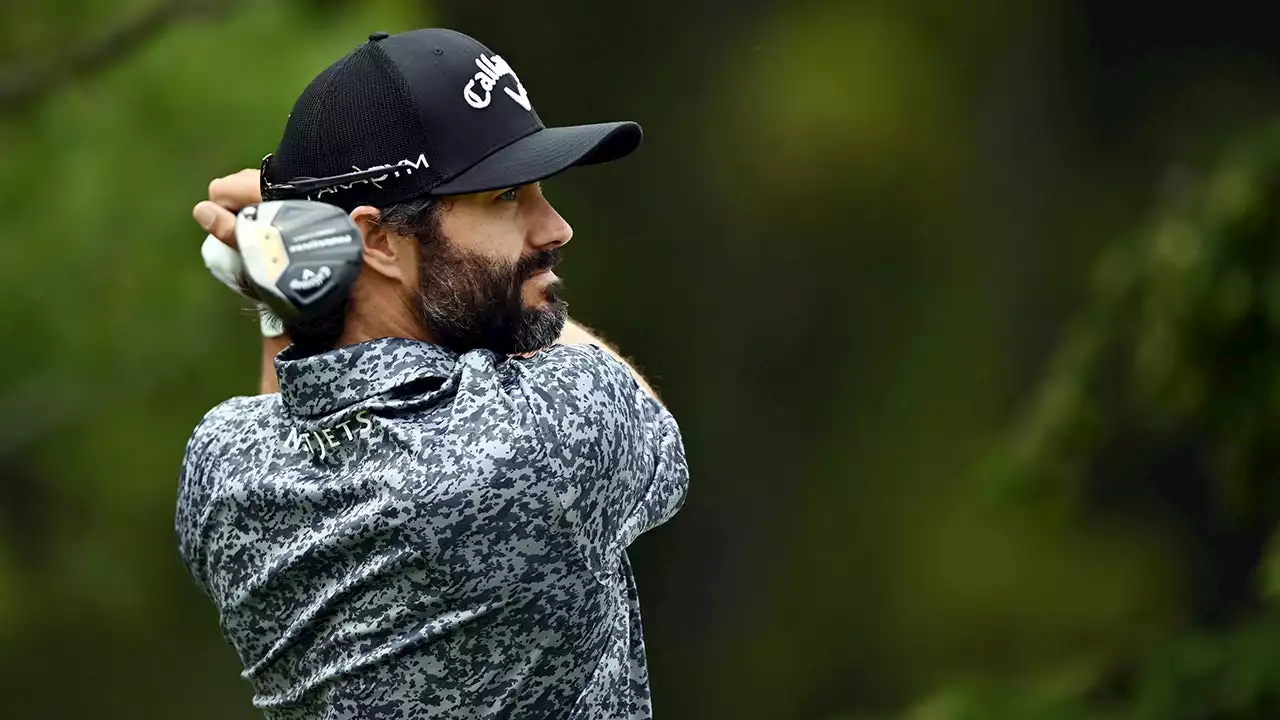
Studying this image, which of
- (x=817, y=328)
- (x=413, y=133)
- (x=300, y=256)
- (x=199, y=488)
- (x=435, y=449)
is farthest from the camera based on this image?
(x=817, y=328)

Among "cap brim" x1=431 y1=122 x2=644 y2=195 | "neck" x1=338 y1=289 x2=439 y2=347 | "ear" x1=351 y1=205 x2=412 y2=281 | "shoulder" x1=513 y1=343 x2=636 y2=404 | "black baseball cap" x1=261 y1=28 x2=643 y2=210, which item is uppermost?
"black baseball cap" x1=261 y1=28 x2=643 y2=210

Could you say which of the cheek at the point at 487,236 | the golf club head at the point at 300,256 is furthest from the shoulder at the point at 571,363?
the golf club head at the point at 300,256

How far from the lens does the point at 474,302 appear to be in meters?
2.07

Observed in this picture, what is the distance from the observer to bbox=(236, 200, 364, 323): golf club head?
1.80m

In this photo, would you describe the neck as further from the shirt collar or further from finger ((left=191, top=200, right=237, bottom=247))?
finger ((left=191, top=200, right=237, bottom=247))

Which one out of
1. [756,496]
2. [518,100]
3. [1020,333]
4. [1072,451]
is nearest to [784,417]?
[756,496]

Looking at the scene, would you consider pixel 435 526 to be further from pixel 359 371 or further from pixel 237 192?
pixel 237 192

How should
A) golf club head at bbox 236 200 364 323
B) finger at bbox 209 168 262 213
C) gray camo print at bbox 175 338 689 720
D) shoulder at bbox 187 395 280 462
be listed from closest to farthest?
golf club head at bbox 236 200 364 323 → gray camo print at bbox 175 338 689 720 → shoulder at bbox 187 395 280 462 → finger at bbox 209 168 262 213

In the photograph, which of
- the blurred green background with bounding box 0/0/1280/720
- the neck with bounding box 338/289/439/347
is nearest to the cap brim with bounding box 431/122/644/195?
the neck with bounding box 338/289/439/347

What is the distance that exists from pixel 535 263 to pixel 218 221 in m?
0.36

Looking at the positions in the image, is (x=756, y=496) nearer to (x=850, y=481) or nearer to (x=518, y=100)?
(x=850, y=481)

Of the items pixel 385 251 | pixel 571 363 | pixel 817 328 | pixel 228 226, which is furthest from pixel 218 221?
pixel 817 328

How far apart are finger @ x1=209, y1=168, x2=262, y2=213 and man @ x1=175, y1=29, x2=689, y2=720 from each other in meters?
0.14

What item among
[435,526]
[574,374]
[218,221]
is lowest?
[435,526]
